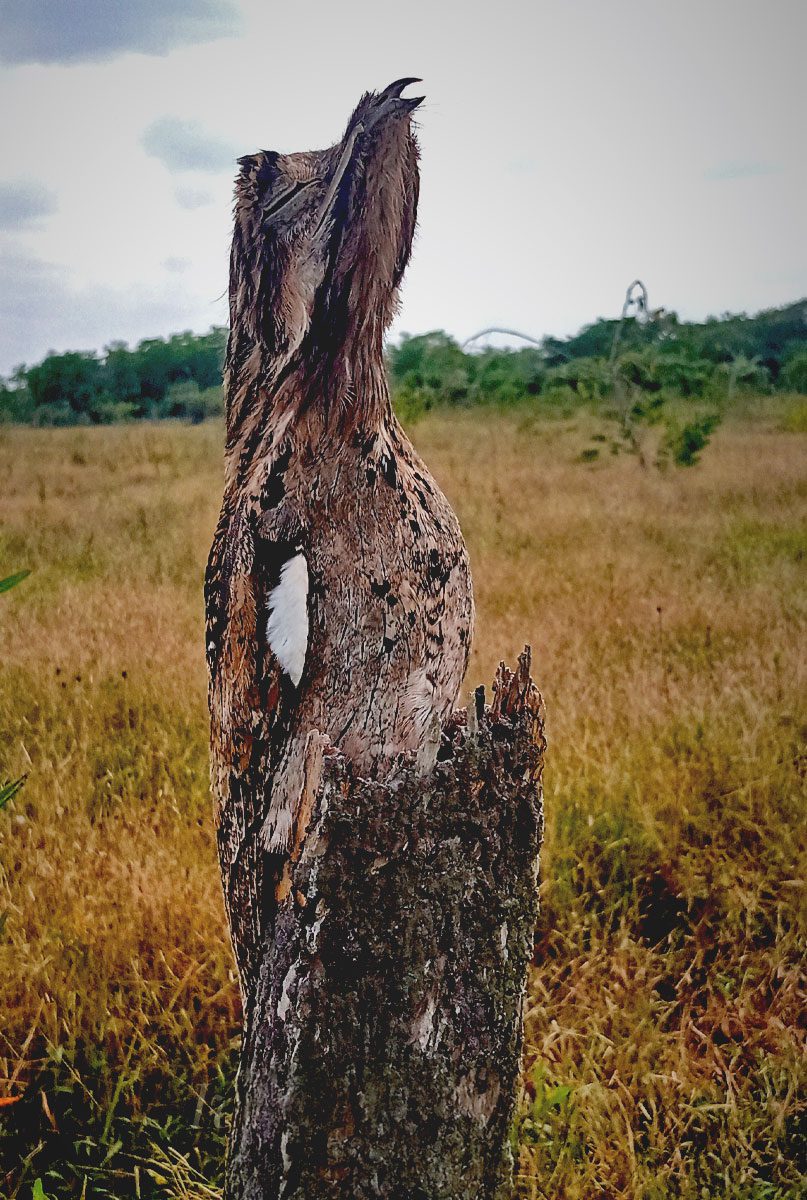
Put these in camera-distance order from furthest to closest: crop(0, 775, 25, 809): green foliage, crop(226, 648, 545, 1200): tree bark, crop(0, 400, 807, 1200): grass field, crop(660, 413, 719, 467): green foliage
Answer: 1. crop(660, 413, 719, 467): green foliage
2. crop(0, 400, 807, 1200): grass field
3. crop(0, 775, 25, 809): green foliage
4. crop(226, 648, 545, 1200): tree bark

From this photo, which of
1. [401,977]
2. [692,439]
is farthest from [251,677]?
[692,439]

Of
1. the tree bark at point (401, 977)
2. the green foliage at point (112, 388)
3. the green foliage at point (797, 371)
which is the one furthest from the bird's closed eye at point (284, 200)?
the green foliage at point (797, 371)

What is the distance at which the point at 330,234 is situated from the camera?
5.76ft

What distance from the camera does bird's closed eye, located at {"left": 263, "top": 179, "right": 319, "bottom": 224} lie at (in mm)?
1798

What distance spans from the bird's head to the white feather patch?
1.52ft

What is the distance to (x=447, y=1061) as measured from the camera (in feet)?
5.58

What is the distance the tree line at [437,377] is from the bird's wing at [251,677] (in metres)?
1.56

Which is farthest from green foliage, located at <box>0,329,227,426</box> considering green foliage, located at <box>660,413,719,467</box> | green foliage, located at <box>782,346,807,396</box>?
green foliage, located at <box>782,346,807,396</box>

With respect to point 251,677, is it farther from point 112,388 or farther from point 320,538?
point 112,388

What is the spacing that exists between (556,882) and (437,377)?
292 inches

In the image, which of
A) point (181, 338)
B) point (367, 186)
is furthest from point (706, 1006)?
point (181, 338)

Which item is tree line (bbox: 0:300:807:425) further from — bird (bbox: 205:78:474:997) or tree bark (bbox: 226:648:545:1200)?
tree bark (bbox: 226:648:545:1200)

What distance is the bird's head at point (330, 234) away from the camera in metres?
1.70

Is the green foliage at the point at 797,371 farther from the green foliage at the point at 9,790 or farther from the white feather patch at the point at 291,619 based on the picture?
the green foliage at the point at 9,790
